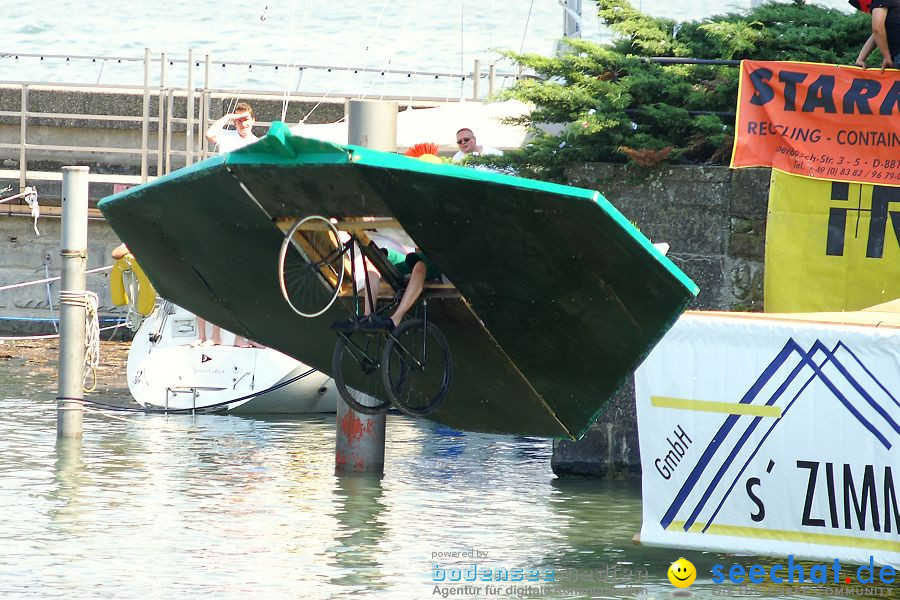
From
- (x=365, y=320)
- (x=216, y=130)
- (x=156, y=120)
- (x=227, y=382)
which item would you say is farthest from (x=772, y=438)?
(x=156, y=120)

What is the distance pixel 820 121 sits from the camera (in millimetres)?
12453

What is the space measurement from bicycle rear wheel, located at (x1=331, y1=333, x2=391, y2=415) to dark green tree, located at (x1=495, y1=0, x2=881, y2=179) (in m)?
3.18

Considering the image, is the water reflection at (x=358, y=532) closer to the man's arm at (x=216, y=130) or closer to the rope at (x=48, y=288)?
the man's arm at (x=216, y=130)

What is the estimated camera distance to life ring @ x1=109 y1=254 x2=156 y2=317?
1702 cm

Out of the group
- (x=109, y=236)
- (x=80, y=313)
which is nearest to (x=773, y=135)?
(x=80, y=313)

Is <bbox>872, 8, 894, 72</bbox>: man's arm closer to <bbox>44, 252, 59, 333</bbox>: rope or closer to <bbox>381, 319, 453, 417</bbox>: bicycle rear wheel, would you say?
<bbox>381, 319, 453, 417</bbox>: bicycle rear wheel

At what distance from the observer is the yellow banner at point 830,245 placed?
1245 centimetres

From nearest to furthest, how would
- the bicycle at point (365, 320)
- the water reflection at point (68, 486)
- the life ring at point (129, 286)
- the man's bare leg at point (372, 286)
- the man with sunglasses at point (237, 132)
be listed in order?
the bicycle at point (365, 320), the man's bare leg at point (372, 286), the water reflection at point (68, 486), the life ring at point (129, 286), the man with sunglasses at point (237, 132)

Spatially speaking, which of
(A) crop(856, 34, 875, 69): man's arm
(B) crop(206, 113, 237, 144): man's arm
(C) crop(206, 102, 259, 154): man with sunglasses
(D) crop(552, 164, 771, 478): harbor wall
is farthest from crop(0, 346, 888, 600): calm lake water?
(A) crop(856, 34, 875, 69): man's arm

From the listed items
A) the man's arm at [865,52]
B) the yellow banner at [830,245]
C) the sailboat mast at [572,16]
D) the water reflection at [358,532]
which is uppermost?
the sailboat mast at [572,16]

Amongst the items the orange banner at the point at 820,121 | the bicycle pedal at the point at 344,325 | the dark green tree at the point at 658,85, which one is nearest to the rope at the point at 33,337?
the dark green tree at the point at 658,85

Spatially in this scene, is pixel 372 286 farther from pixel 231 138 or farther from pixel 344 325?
pixel 231 138

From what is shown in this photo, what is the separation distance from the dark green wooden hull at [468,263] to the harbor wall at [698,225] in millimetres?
2104

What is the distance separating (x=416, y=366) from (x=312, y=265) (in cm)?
89
